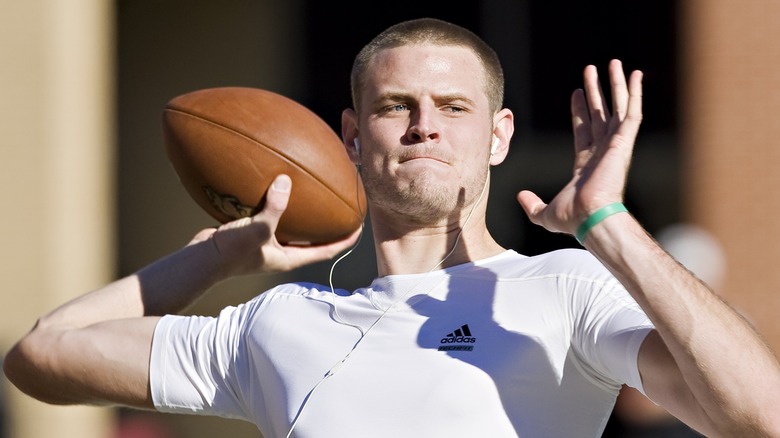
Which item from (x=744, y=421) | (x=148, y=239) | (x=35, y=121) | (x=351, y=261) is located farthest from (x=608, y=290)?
(x=148, y=239)

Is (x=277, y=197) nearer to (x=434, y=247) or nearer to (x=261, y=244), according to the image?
(x=261, y=244)

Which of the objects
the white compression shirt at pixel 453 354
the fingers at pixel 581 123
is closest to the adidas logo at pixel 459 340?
the white compression shirt at pixel 453 354

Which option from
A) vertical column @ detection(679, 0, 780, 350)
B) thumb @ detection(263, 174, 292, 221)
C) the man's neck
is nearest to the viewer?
the man's neck

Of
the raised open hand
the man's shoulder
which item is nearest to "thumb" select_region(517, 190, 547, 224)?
the raised open hand

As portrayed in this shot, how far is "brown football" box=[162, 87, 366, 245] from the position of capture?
3.36 m

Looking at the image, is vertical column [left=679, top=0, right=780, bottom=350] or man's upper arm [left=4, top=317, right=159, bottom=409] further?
vertical column [left=679, top=0, right=780, bottom=350]

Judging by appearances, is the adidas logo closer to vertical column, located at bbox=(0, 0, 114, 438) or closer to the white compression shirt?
the white compression shirt

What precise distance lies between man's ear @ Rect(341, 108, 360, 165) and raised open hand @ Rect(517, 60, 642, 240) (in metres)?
0.67

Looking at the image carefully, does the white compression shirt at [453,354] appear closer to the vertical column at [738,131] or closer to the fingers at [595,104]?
the fingers at [595,104]

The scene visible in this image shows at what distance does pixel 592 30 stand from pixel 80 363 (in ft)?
22.8

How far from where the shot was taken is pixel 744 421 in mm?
2199

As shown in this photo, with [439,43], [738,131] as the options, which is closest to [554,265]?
[439,43]

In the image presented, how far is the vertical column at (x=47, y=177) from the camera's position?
269 inches

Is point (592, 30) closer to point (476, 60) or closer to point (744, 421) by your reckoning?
point (476, 60)
